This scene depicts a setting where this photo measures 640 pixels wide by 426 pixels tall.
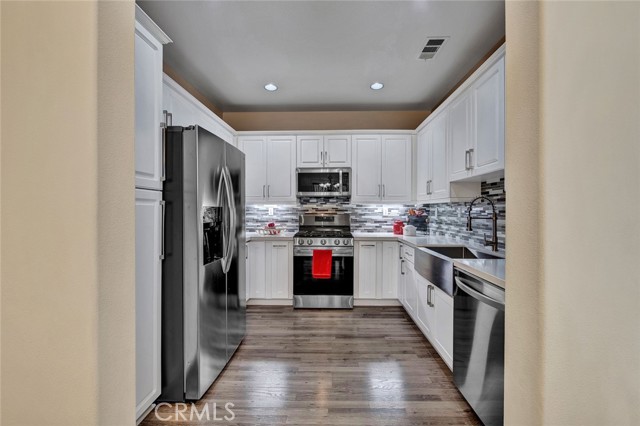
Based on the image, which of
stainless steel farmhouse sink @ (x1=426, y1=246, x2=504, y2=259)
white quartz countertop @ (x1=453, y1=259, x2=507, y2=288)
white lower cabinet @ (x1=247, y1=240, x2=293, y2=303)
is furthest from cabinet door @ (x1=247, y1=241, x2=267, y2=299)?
white quartz countertop @ (x1=453, y1=259, x2=507, y2=288)

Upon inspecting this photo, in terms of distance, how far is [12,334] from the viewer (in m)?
0.84

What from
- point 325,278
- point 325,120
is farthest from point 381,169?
point 325,278

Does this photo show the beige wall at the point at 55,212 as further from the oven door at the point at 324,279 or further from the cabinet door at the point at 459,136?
the oven door at the point at 324,279

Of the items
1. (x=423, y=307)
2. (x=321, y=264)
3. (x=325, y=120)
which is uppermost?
(x=325, y=120)

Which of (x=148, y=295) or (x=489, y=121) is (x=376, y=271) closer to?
(x=489, y=121)

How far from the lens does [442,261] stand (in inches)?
96.3

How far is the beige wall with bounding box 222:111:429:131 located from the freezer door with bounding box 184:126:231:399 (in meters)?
2.55

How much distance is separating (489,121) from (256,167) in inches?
121

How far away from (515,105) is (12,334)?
5.10 feet

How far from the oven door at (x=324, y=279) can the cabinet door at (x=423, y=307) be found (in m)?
1.04

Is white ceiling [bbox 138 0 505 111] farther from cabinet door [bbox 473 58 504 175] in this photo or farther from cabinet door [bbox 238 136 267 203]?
cabinet door [bbox 238 136 267 203]

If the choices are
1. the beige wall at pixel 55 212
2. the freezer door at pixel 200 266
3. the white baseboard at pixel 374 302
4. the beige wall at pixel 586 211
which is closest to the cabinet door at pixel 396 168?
the white baseboard at pixel 374 302

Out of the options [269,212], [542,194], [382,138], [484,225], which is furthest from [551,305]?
[269,212]

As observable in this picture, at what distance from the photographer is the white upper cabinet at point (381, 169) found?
4.37 meters
